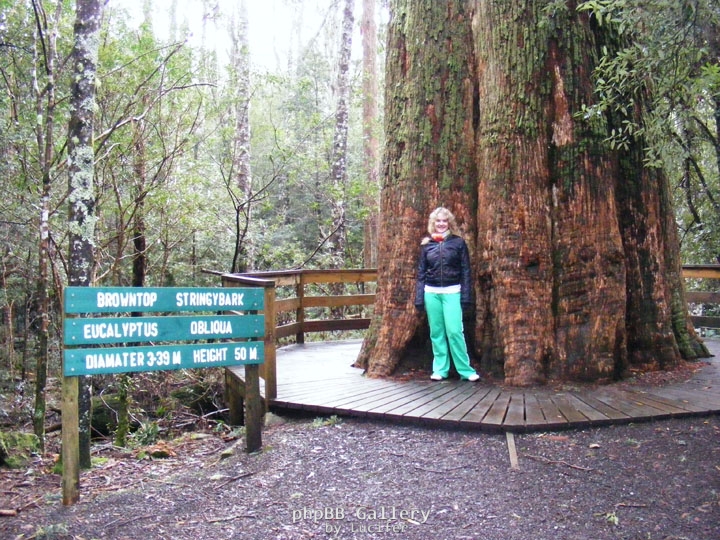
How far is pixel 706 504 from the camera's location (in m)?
3.27

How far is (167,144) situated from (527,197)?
590 centimetres

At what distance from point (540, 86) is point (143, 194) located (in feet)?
17.6

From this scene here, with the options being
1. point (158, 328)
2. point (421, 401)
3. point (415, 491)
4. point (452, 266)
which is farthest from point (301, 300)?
point (415, 491)

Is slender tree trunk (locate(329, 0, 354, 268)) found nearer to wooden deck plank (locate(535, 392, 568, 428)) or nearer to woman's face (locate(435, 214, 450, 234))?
woman's face (locate(435, 214, 450, 234))

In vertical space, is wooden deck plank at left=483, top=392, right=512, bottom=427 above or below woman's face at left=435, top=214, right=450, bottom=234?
below

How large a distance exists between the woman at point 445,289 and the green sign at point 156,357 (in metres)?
1.90

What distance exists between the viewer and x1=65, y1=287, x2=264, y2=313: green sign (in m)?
3.73

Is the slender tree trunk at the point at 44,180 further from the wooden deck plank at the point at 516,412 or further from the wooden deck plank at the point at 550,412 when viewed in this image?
the wooden deck plank at the point at 550,412

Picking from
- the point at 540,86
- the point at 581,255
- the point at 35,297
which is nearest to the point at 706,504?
the point at 581,255

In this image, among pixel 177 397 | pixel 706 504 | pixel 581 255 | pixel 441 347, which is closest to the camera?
pixel 706 504

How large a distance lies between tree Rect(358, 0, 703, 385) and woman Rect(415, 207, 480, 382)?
226 mm

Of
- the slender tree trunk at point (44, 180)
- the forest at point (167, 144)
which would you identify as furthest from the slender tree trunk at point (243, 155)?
the slender tree trunk at point (44, 180)

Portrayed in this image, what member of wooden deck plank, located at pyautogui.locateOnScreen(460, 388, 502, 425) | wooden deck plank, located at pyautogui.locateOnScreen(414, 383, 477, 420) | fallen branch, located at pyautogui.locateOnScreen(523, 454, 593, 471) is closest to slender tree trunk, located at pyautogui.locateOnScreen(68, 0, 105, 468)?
wooden deck plank, located at pyautogui.locateOnScreen(414, 383, 477, 420)

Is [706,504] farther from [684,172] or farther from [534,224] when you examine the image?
[684,172]
